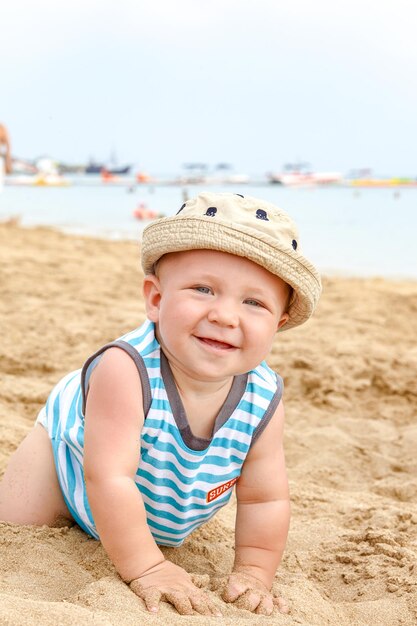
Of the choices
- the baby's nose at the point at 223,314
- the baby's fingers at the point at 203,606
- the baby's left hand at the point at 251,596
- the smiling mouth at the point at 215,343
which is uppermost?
the baby's nose at the point at 223,314

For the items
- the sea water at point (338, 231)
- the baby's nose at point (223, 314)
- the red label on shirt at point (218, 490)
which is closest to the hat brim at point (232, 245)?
the baby's nose at point (223, 314)

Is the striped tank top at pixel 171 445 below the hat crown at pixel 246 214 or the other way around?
below

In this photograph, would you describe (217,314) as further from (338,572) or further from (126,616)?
(338,572)

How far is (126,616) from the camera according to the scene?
1.52 m

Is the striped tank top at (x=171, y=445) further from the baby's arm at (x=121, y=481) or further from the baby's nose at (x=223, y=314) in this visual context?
the baby's nose at (x=223, y=314)

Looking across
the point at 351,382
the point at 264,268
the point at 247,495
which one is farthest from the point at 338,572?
the point at 351,382

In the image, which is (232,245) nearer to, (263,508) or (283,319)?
(283,319)

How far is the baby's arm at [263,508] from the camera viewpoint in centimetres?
194

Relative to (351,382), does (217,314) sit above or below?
above

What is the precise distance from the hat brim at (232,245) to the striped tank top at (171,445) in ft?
0.87

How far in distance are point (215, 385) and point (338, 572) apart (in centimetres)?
64

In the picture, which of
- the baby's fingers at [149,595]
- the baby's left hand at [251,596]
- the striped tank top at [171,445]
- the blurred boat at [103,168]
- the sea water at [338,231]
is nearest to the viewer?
the baby's fingers at [149,595]

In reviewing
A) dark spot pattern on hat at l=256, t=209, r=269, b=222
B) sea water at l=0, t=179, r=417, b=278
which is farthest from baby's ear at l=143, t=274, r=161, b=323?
sea water at l=0, t=179, r=417, b=278

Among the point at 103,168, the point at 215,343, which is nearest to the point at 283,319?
the point at 215,343
